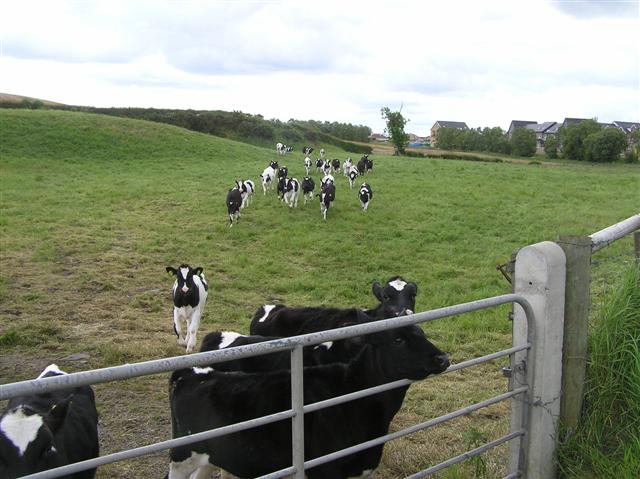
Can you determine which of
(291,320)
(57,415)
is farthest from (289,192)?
(57,415)

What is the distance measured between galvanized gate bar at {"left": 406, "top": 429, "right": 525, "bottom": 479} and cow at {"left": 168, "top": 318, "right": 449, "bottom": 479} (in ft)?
1.71

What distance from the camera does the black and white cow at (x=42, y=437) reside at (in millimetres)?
3666

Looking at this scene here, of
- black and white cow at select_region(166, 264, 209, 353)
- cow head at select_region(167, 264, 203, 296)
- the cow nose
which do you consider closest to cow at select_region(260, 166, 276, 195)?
cow head at select_region(167, 264, 203, 296)

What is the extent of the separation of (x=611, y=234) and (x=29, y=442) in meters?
4.19

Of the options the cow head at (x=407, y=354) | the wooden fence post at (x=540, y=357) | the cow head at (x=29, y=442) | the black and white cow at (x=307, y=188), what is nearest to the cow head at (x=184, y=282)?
the cow head at (x=29, y=442)

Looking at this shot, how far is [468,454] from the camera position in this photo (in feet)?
12.3

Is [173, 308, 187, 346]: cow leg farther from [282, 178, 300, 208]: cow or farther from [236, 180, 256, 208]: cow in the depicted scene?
[282, 178, 300, 208]: cow

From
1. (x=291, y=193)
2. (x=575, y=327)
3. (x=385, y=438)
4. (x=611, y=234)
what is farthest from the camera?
(x=291, y=193)

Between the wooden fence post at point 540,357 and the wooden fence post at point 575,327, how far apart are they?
9cm

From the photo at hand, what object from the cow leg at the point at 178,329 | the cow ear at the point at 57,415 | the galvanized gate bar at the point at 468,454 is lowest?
the cow leg at the point at 178,329

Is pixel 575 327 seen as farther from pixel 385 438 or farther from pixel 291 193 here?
pixel 291 193

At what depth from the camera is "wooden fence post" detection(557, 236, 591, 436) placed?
13.8 ft

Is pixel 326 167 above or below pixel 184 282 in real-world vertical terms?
above

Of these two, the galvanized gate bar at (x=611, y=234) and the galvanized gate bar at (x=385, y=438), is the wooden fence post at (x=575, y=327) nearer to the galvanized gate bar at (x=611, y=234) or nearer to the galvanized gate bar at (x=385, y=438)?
the galvanized gate bar at (x=611, y=234)
